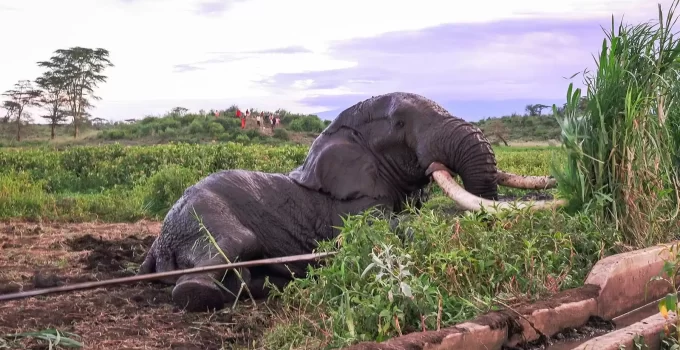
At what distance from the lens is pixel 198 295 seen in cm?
474

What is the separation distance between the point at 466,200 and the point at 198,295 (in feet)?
5.70

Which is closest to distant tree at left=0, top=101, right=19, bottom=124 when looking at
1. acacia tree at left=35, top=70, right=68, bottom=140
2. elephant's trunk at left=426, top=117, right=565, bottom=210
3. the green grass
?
acacia tree at left=35, top=70, right=68, bottom=140

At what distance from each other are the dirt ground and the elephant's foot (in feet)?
0.23

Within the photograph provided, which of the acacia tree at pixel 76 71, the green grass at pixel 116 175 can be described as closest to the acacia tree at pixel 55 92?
the acacia tree at pixel 76 71

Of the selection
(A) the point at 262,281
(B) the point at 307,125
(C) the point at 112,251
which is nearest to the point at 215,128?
(B) the point at 307,125

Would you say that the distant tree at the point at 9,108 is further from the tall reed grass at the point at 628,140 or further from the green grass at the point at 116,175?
the tall reed grass at the point at 628,140

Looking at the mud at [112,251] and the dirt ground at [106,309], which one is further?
Result: the mud at [112,251]

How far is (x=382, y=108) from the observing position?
5.82 meters

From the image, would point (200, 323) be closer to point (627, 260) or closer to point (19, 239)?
point (627, 260)

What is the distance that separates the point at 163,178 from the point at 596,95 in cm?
685

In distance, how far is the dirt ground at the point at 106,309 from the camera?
417 cm

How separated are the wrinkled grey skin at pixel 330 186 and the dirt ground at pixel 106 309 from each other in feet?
1.54

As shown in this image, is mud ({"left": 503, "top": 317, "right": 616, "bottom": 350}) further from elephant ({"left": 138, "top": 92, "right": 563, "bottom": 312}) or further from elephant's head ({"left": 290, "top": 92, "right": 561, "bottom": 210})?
elephant's head ({"left": 290, "top": 92, "right": 561, "bottom": 210})

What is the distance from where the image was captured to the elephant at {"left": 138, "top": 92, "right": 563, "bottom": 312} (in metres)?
5.36
